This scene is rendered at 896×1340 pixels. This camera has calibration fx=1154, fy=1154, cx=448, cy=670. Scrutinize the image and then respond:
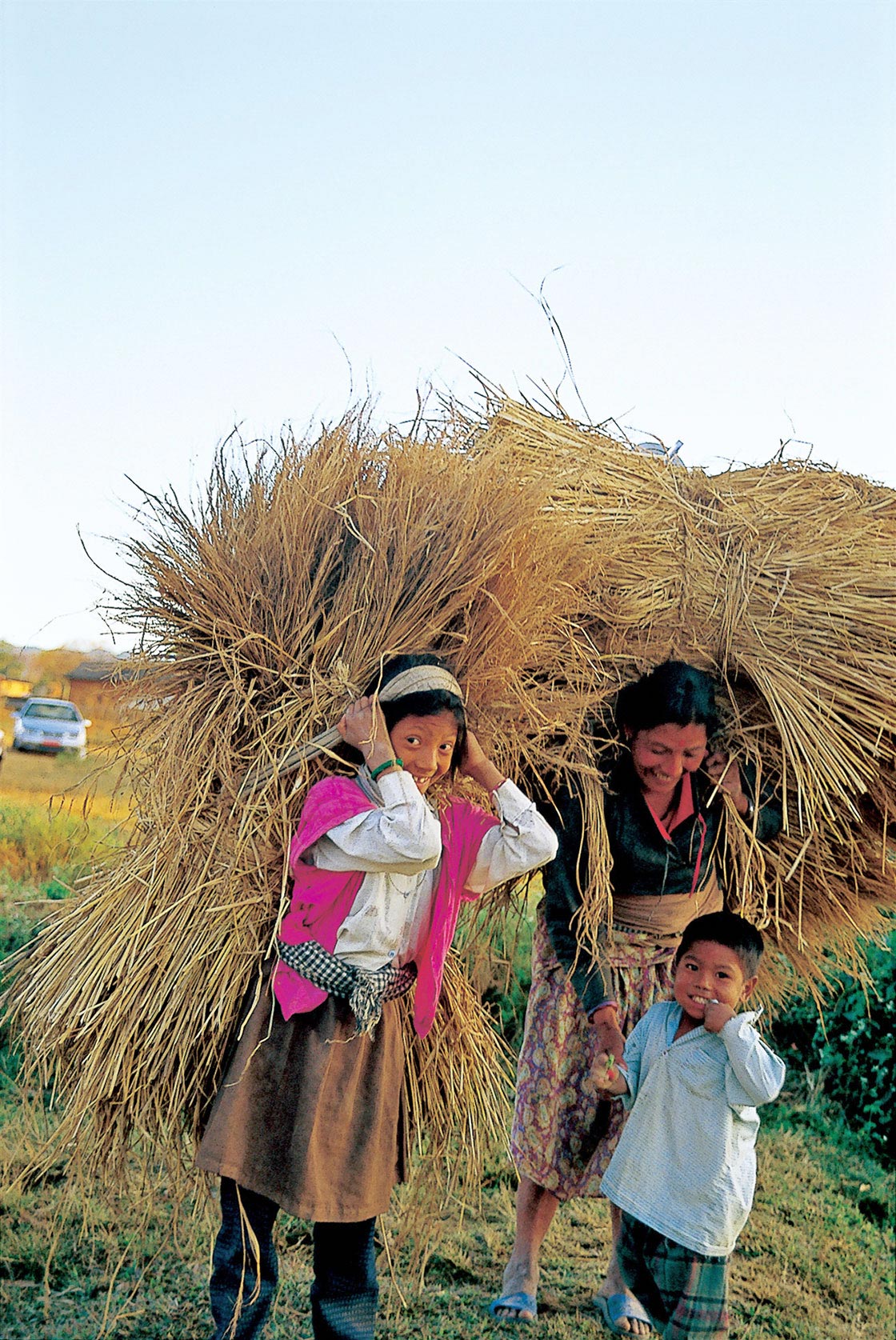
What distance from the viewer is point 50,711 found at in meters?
6.70

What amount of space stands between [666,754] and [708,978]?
49cm

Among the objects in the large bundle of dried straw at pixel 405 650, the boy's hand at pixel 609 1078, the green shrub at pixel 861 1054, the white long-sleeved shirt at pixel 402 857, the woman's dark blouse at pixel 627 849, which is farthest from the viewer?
the green shrub at pixel 861 1054

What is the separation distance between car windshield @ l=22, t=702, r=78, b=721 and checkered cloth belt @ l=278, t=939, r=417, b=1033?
4.54m

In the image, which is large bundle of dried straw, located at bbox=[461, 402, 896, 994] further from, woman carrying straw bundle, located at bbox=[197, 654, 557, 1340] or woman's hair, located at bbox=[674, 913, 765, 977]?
woman carrying straw bundle, located at bbox=[197, 654, 557, 1340]

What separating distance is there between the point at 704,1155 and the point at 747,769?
2.77 feet

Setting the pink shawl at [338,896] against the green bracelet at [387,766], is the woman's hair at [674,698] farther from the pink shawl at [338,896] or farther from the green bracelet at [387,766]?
the green bracelet at [387,766]

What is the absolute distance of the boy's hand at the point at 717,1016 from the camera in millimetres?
2246

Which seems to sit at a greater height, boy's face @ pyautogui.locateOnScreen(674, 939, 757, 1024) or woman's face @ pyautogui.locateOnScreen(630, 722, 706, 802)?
woman's face @ pyautogui.locateOnScreen(630, 722, 706, 802)


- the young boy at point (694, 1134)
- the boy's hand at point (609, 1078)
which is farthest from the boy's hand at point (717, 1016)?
the boy's hand at point (609, 1078)

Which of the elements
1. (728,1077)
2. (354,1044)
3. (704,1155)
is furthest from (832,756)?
(354,1044)

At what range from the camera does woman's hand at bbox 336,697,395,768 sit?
6.86 feet

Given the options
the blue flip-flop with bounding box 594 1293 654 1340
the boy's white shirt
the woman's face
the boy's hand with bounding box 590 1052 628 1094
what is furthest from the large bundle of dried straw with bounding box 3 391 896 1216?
the blue flip-flop with bounding box 594 1293 654 1340

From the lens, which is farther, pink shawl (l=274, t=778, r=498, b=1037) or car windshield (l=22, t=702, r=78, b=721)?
car windshield (l=22, t=702, r=78, b=721)

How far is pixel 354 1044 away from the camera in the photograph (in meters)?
2.15
